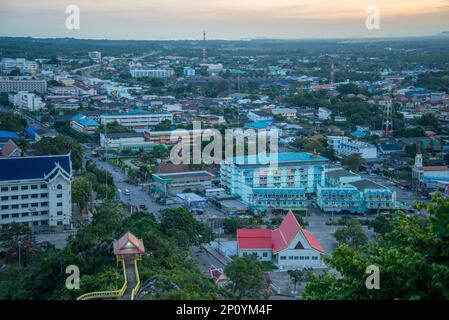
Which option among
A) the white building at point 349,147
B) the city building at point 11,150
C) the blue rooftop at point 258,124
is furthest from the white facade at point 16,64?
the white building at point 349,147

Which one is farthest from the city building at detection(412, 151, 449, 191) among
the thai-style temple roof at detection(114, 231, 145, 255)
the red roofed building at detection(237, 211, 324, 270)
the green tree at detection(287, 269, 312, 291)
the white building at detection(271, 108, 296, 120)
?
the white building at detection(271, 108, 296, 120)

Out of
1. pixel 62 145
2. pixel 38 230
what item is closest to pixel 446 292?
pixel 38 230

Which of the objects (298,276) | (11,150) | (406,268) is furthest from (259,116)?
(406,268)

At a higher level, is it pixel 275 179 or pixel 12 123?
pixel 12 123

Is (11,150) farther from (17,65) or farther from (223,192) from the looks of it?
(17,65)

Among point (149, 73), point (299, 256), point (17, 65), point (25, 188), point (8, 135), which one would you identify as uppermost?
point (17, 65)

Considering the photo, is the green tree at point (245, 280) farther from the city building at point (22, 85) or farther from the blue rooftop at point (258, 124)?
the city building at point (22, 85)

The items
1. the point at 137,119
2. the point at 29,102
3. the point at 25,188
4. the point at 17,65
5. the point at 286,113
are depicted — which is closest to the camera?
the point at 25,188
